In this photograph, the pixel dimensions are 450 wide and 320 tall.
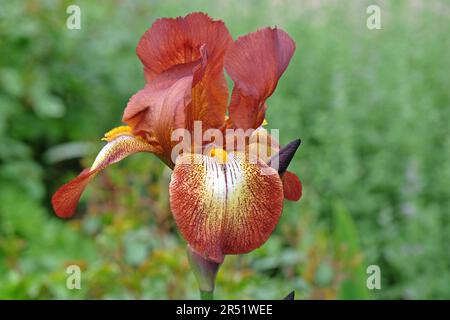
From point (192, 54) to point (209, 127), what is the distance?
0.10 m

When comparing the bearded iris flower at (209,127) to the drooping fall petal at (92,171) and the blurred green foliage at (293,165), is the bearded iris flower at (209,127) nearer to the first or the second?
the drooping fall petal at (92,171)

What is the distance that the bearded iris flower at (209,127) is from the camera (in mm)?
811

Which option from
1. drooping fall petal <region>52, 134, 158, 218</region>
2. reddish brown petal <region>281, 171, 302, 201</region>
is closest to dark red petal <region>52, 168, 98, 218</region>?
drooping fall petal <region>52, 134, 158, 218</region>

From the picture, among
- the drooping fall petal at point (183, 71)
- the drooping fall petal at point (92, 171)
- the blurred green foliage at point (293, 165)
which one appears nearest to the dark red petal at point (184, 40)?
the drooping fall petal at point (183, 71)

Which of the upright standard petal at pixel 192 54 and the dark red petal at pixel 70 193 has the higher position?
the upright standard petal at pixel 192 54

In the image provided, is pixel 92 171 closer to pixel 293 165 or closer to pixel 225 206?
pixel 225 206

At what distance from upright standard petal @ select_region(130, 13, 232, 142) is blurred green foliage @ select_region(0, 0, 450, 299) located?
0.65m

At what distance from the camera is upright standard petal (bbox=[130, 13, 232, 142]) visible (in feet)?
3.03

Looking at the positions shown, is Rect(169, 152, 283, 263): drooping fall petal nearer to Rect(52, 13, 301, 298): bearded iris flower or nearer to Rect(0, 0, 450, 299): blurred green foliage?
Rect(52, 13, 301, 298): bearded iris flower

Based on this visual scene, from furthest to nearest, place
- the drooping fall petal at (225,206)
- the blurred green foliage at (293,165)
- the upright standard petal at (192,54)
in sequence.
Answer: the blurred green foliage at (293,165) → the upright standard petal at (192,54) → the drooping fall petal at (225,206)

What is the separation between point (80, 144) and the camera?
338 centimetres
